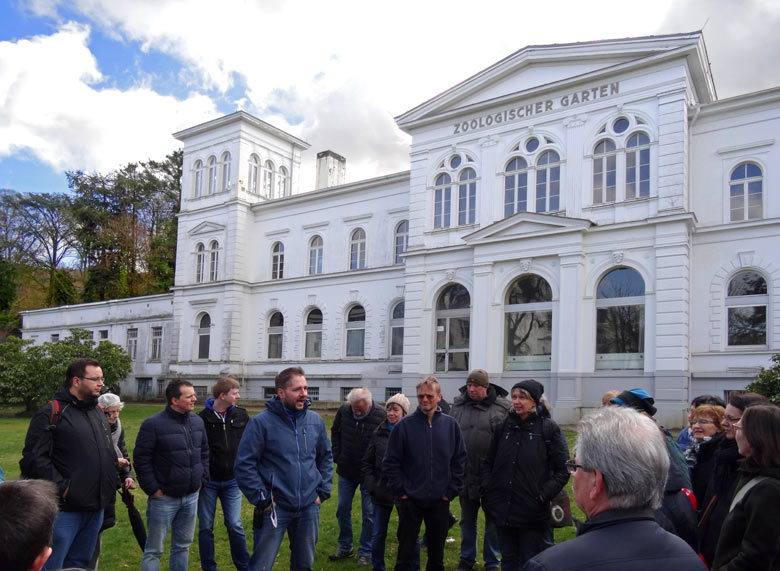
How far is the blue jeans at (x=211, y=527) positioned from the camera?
7465 mm

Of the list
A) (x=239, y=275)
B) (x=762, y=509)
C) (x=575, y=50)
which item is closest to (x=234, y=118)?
(x=239, y=275)

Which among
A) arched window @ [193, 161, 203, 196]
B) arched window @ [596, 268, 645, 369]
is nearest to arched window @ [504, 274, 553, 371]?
arched window @ [596, 268, 645, 369]

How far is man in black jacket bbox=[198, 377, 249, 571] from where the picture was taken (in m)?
7.49

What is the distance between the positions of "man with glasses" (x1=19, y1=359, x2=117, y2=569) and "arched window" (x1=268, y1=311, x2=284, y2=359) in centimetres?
2774

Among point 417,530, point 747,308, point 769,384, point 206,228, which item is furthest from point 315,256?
point 417,530

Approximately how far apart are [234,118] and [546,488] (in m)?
31.8

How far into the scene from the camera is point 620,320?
883 inches

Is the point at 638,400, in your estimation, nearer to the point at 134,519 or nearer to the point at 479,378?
the point at 479,378

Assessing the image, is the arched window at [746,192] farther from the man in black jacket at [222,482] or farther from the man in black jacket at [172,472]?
the man in black jacket at [172,472]

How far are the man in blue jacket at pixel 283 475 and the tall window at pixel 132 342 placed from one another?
1432 inches

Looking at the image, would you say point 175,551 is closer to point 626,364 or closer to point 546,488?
point 546,488

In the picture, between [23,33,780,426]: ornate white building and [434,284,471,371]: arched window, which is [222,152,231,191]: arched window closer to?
[23,33,780,426]: ornate white building

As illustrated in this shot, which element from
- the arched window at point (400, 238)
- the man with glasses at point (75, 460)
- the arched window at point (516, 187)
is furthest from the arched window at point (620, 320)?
the man with glasses at point (75, 460)

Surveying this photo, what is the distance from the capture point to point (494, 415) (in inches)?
314
